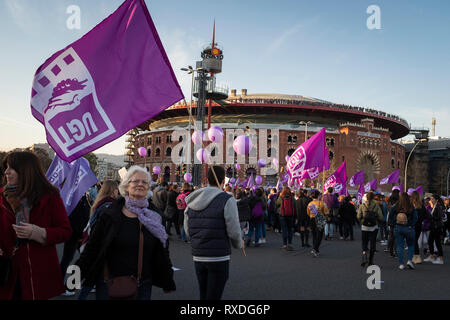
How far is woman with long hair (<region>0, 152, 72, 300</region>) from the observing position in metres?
3.10

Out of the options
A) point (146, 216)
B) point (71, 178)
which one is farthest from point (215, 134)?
point (146, 216)

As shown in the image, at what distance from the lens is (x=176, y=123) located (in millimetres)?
74438

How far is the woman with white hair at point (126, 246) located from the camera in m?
3.30

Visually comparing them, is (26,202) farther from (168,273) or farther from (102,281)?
(168,273)

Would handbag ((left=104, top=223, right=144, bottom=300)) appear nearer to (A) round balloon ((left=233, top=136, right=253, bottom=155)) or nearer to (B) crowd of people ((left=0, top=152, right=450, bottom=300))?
(B) crowd of people ((left=0, top=152, right=450, bottom=300))

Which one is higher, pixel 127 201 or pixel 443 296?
pixel 127 201

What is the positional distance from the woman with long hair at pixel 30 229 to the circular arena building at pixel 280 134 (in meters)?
57.4

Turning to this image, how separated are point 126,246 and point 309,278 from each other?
17.9ft

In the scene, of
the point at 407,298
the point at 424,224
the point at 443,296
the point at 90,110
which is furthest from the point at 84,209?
the point at 424,224

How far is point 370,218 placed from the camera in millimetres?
9273

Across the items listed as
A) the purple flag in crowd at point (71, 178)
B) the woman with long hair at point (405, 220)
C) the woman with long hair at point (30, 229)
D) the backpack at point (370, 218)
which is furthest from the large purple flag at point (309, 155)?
the woman with long hair at point (30, 229)

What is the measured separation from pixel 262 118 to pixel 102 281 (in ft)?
223

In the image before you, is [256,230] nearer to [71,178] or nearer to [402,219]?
[402,219]

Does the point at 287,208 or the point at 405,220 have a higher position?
the point at 405,220
